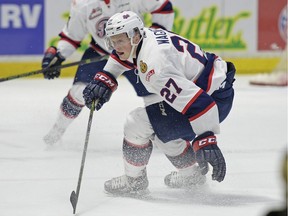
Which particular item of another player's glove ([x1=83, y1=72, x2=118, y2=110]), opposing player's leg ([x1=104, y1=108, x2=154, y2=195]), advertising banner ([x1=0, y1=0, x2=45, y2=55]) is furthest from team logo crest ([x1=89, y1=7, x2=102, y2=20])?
advertising banner ([x1=0, y1=0, x2=45, y2=55])

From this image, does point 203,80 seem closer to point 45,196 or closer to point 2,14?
point 45,196

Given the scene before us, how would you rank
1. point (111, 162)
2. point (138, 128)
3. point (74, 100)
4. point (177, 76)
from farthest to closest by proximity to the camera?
1. point (74, 100)
2. point (111, 162)
3. point (138, 128)
4. point (177, 76)

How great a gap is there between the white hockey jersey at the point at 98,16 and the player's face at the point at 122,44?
131 cm

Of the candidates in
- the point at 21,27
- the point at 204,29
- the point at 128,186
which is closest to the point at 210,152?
the point at 128,186

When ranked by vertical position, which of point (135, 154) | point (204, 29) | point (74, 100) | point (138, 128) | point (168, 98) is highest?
point (168, 98)

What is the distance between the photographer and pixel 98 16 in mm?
4359

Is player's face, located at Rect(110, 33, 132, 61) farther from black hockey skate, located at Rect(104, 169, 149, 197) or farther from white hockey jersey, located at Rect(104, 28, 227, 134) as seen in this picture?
black hockey skate, located at Rect(104, 169, 149, 197)

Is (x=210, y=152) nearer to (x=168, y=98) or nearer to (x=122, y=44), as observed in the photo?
(x=168, y=98)

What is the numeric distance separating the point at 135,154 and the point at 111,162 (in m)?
0.72

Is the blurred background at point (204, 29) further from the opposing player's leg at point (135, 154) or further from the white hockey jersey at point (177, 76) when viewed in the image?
the white hockey jersey at point (177, 76)

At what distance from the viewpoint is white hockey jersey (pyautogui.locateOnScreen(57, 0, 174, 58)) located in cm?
434

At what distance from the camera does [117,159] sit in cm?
396

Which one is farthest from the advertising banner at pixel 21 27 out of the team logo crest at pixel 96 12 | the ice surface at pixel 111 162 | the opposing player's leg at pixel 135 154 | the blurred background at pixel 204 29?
the opposing player's leg at pixel 135 154

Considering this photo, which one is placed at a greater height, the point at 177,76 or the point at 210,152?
the point at 177,76
